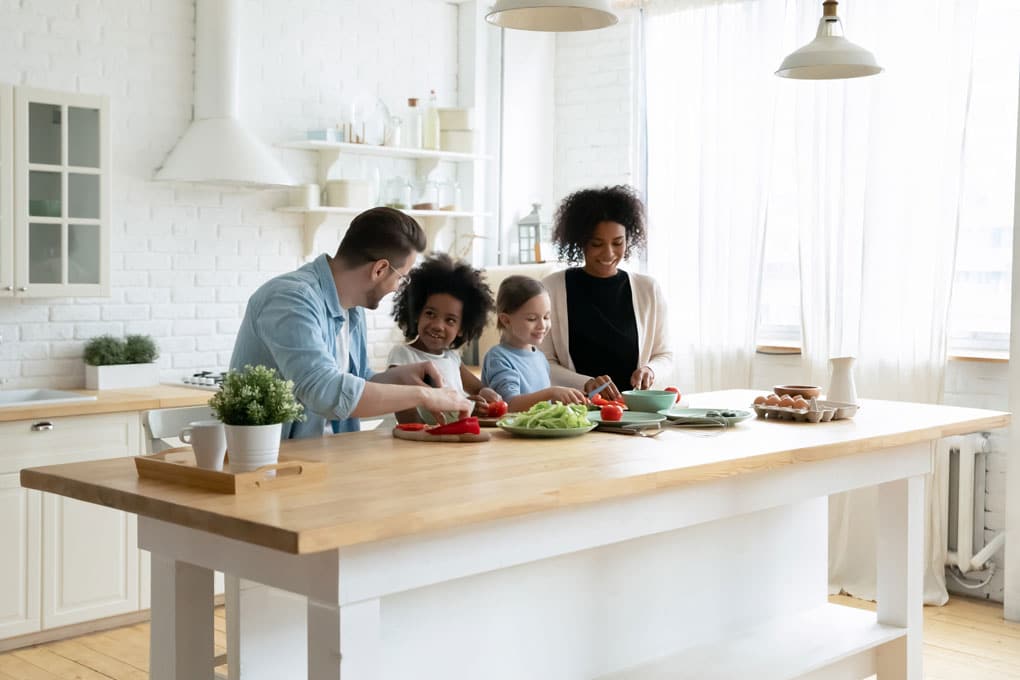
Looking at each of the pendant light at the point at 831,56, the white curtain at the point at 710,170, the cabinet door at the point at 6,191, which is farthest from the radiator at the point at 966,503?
the cabinet door at the point at 6,191

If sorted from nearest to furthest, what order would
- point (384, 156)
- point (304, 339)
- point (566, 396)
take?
point (304, 339) < point (566, 396) < point (384, 156)

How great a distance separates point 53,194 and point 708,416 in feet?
9.50

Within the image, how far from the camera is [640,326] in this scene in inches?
162

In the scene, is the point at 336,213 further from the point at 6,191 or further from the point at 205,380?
the point at 6,191

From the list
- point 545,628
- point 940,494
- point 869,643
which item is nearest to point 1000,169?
point 940,494

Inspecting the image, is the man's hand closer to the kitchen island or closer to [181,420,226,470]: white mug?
the kitchen island

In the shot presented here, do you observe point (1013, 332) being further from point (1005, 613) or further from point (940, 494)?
point (1005, 613)

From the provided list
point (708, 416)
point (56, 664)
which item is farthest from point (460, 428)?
point (56, 664)

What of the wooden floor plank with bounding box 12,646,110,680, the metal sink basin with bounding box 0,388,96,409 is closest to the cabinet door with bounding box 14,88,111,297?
the metal sink basin with bounding box 0,388,96,409

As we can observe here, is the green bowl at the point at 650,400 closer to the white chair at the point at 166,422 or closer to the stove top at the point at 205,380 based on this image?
the white chair at the point at 166,422

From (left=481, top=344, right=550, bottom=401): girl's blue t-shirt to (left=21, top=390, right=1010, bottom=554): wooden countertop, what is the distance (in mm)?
446

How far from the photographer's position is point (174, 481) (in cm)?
227

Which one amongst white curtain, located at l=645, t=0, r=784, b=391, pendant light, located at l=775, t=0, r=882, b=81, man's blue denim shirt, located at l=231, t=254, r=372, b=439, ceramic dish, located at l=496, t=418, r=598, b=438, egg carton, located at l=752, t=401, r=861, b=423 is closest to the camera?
man's blue denim shirt, located at l=231, t=254, r=372, b=439

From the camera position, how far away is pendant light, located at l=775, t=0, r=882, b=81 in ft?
11.9
